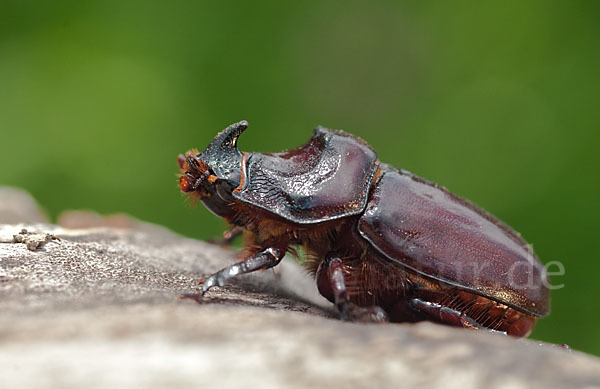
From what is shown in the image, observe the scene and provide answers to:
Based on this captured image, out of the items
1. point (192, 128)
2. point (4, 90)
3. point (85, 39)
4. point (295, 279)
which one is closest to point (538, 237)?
point (295, 279)

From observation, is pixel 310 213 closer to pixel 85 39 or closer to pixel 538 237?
pixel 538 237

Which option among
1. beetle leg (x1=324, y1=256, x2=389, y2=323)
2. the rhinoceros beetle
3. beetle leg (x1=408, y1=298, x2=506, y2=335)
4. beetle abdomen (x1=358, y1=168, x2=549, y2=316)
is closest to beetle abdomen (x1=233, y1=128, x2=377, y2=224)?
the rhinoceros beetle

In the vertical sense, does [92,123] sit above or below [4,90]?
below

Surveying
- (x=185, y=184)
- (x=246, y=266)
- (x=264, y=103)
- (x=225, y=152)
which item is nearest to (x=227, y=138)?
(x=225, y=152)

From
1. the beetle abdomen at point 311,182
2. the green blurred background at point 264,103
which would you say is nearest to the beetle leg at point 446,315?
the beetle abdomen at point 311,182

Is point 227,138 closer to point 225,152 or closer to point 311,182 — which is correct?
point 225,152

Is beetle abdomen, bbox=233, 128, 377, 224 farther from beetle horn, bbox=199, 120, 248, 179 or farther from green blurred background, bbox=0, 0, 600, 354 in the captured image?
green blurred background, bbox=0, 0, 600, 354
